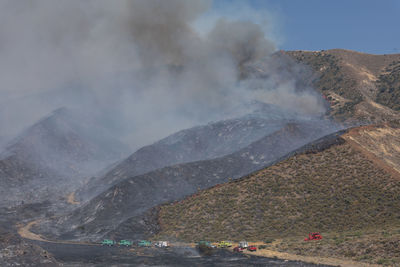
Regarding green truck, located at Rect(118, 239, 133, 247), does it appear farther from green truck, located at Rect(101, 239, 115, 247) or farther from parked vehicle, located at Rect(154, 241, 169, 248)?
parked vehicle, located at Rect(154, 241, 169, 248)

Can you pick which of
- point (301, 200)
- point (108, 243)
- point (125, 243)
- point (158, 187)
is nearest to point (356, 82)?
point (158, 187)

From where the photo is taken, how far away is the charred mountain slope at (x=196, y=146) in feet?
371

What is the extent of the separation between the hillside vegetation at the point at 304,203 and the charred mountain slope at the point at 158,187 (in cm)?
936

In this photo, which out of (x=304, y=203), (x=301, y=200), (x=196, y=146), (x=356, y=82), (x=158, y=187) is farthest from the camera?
(x=356, y=82)

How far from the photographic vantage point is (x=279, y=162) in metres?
76.9

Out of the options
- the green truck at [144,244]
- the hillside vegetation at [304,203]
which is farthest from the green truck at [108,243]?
the hillside vegetation at [304,203]

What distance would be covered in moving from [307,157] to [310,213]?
698 inches

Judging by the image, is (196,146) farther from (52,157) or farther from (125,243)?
(125,243)

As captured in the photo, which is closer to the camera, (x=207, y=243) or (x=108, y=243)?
(x=207, y=243)

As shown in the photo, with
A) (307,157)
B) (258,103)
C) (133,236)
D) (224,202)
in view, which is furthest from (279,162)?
(258,103)

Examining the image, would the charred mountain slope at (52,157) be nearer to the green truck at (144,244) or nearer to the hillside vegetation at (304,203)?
the green truck at (144,244)

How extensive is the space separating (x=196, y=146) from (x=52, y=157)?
6412 centimetres

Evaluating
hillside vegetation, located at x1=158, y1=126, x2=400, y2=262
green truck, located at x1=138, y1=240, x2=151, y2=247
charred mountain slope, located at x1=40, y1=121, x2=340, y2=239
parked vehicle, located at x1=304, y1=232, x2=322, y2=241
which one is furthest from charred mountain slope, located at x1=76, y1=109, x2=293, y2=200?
parked vehicle, located at x1=304, y1=232, x2=322, y2=241

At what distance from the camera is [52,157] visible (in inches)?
6102
